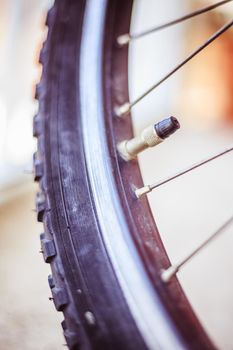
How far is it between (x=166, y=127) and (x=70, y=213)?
130 millimetres

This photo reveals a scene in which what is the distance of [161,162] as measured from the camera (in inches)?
87.9

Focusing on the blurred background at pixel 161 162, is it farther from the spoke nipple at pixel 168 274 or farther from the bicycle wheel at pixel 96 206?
the spoke nipple at pixel 168 274

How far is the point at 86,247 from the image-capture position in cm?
36

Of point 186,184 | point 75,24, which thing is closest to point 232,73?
point 186,184

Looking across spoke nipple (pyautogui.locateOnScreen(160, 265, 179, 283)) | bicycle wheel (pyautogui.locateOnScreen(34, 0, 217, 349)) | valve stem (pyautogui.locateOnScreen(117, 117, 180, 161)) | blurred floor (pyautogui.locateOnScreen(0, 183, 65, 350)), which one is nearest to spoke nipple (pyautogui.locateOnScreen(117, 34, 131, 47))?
bicycle wheel (pyautogui.locateOnScreen(34, 0, 217, 349))

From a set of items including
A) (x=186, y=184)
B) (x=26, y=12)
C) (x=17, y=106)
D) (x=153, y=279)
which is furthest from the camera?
(x=186, y=184)

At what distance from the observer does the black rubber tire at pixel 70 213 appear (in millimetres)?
330

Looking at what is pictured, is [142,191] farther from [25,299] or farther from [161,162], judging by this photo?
[161,162]

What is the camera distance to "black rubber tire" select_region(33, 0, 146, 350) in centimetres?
33

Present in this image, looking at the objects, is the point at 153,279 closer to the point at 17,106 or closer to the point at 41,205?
the point at 41,205

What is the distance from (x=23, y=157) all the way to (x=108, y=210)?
161cm

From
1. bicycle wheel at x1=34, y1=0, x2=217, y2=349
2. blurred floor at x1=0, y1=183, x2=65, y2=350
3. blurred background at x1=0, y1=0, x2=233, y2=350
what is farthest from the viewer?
blurred background at x1=0, y1=0, x2=233, y2=350

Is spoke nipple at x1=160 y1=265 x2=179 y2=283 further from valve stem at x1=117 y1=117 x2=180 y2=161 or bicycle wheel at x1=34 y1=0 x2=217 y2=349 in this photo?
valve stem at x1=117 y1=117 x2=180 y2=161

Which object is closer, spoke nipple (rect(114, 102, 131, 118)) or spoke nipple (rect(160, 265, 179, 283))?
spoke nipple (rect(160, 265, 179, 283))
